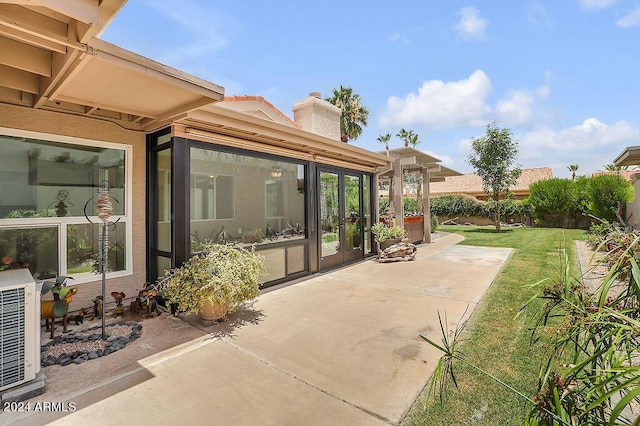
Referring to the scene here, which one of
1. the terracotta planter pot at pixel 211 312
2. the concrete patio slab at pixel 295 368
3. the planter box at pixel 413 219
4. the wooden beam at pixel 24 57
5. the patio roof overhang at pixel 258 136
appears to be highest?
the wooden beam at pixel 24 57

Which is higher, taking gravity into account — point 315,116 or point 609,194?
point 315,116

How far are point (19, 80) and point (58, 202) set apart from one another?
165 cm

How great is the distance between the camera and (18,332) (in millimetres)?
2596

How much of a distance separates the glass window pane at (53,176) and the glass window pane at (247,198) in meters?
1.27

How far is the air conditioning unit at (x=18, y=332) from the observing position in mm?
2527

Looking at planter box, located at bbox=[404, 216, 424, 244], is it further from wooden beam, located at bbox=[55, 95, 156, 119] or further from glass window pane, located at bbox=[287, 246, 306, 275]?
wooden beam, located at bbox=[55, 95, 156, 119]

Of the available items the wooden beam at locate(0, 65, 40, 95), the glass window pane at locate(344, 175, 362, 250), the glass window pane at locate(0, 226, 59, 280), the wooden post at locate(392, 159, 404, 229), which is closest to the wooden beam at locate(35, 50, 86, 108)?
the wooden beam at locate(0, 65, 40, 95)

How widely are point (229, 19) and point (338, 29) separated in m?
2.99

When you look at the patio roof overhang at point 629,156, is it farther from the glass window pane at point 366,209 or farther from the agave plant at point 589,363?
the agave plant at point 589,363

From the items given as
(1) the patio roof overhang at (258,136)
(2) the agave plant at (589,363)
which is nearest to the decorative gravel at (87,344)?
(1) the patio roof overhang at (258,136)

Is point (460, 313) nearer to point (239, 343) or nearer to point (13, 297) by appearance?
point (239, 343)

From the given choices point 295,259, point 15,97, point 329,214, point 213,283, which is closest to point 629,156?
point 329,214

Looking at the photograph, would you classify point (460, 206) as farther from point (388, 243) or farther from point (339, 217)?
point (339, 217)

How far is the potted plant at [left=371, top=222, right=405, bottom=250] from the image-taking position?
30.3 feet
